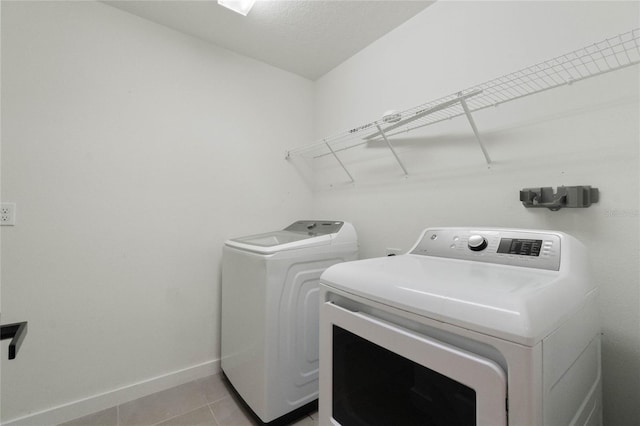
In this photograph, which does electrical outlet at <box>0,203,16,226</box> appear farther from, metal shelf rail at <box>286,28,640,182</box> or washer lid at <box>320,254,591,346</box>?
metal shelf rail at <box>286,28,640,182</box>

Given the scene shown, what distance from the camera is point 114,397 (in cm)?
165

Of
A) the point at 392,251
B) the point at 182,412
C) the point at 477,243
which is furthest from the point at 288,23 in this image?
the point at 182,412

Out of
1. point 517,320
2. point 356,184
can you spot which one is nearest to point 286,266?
point 356,184

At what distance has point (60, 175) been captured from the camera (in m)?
1.53

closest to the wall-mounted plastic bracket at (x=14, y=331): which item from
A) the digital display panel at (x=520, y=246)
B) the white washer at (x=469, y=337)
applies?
the white washer at (x=469, y=337)

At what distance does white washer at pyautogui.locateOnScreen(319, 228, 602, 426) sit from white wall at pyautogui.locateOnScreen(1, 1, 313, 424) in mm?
1347

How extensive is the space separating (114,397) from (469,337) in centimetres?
208

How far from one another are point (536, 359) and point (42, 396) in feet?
7.45

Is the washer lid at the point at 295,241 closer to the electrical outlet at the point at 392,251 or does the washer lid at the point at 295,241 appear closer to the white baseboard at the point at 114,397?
the electrical outlet at the point at 392,251

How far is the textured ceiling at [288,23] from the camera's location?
1.66 meters

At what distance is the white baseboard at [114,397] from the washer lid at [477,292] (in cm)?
156

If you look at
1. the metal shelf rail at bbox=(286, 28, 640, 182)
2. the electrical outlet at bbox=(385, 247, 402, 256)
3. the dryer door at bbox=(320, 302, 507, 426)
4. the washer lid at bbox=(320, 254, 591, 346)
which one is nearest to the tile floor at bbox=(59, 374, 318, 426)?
the dryer door at bbox=(320, 302, 507, 426)

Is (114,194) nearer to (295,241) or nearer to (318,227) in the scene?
(295,241)

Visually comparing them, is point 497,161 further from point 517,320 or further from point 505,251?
point 517,320
